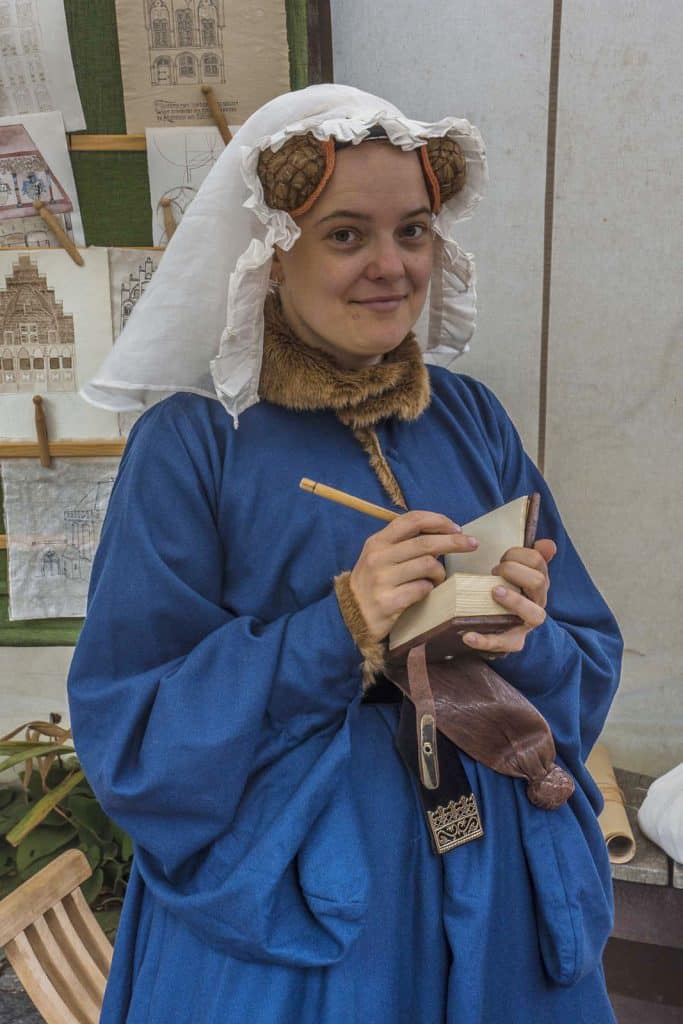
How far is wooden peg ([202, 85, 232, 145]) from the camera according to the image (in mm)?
1914

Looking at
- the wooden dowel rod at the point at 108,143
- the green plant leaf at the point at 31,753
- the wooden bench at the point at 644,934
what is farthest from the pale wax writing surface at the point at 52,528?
the wooden bench at the point at 644,934

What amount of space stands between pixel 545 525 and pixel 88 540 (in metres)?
1.23

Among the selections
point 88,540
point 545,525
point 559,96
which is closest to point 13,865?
point 88,540

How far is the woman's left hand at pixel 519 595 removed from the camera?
99cm

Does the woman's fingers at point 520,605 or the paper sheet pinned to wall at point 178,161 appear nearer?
the woman's fingers at point 520,605

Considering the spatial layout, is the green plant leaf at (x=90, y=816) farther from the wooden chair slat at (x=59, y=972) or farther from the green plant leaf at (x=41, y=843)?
the wooden chair slat at (x=59, y=972)

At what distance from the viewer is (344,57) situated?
1.97 meters

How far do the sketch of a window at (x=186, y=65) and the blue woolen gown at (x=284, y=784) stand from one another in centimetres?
101

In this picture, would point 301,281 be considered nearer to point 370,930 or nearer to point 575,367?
point 370,930

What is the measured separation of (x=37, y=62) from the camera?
6.35ft

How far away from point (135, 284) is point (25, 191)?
0.98 ft

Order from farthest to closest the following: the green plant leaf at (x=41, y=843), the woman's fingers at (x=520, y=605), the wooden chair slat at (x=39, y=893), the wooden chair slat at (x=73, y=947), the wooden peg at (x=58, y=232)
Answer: the green plant leaf at (x=41, y=843) < the wooden peg at (x=58, y=232) < the wooden chair slat at (x=73, y=947) < the wooden chair slat at (x=39, y=893) < the woman's fingers at (x=520, y=605)

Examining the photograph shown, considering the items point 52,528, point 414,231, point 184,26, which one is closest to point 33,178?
point 184,26

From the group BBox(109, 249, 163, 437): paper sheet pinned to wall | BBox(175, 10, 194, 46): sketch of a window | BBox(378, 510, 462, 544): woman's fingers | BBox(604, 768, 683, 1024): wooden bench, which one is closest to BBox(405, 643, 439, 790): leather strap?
BBox(378, 510, 462, 544): woman's fingers
